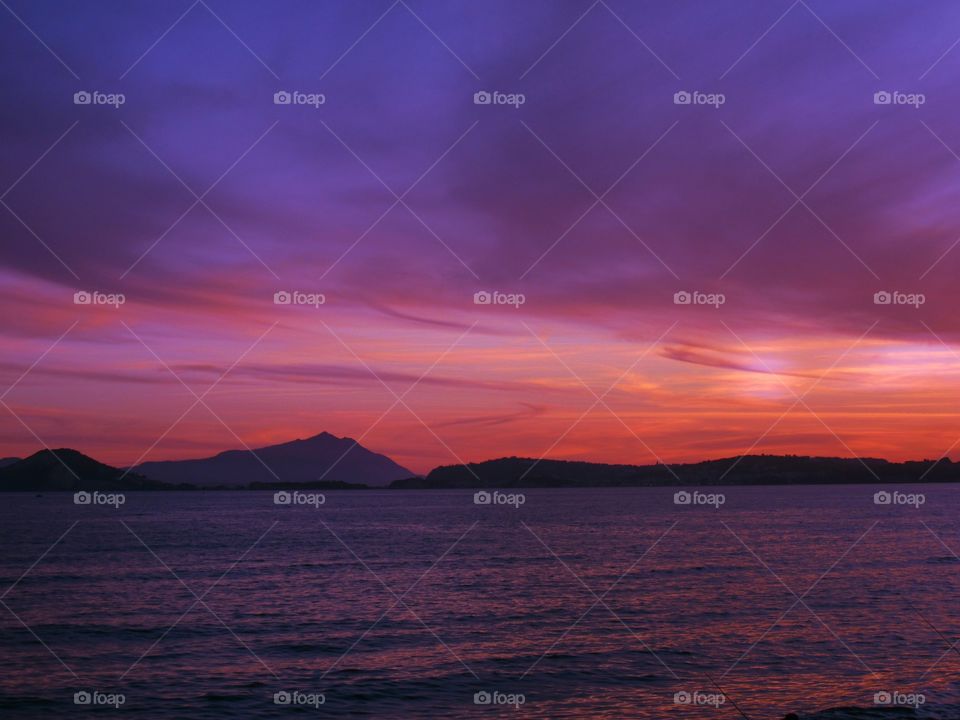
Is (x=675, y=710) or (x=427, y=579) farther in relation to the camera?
(x=427, y=579)

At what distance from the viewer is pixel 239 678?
94.4ft

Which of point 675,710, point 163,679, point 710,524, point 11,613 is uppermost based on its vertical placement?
point 710,524

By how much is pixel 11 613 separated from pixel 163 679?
59.9 feet

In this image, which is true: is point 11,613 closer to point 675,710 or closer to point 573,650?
point 573,650

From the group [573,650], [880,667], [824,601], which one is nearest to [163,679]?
[573,650]

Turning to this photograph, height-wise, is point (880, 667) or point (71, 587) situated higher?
point (71, 587)

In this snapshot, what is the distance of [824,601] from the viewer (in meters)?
44.1

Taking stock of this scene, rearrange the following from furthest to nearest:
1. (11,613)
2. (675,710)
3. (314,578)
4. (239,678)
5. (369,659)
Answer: (314,578) < (11,613) < (369,659) < (239,678) < (675,710)

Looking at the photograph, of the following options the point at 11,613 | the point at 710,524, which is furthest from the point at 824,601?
the point at 710,524

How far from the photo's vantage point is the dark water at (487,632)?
85.6ft

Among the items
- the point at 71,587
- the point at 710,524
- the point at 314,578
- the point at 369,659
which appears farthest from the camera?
the point at 710,524

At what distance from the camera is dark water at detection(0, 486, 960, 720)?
2609 cm

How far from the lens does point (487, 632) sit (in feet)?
121

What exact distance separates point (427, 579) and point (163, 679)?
27.4 metres
